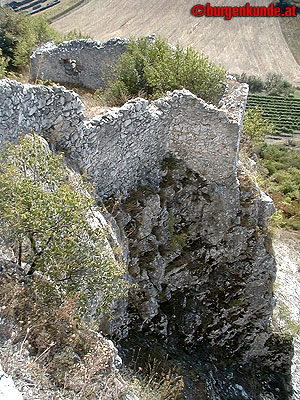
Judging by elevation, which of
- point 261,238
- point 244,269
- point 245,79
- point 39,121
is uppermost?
point 39,121

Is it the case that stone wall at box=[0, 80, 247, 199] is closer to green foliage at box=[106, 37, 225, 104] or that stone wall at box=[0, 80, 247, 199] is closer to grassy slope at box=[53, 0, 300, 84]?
green foliage at box=[106, 37, 225, 104]

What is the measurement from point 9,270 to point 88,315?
1598mm

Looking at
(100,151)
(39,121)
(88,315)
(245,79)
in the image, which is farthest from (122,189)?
(245,79)

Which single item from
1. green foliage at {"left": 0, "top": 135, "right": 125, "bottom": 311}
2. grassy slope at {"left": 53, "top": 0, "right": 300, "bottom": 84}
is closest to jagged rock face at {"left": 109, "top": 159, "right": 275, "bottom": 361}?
green foliage at {"left": 0, "top": 135, "right": 125, "bottom": 311}

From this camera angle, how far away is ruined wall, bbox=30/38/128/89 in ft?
48.8

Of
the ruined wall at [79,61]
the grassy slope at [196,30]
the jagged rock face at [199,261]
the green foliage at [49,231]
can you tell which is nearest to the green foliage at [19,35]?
the ruined wall at [79,61]

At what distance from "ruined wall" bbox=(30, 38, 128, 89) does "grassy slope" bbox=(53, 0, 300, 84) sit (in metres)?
34.9

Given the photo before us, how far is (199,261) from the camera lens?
38.2 feet

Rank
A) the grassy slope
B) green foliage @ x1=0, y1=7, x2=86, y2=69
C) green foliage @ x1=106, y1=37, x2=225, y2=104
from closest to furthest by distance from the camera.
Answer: green foliage @ x1=106, y1=37, x2=225, y2=104, green foliage @ x1=0, y1=7, x2=86, y2=69, the grassy slope

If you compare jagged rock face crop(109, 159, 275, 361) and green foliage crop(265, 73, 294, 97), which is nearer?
jagged rock face crop(109, 159, 275, 361)

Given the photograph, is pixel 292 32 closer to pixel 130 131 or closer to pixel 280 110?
pixel 280 110

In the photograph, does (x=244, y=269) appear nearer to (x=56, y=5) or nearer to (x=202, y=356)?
(x=202, y=356)

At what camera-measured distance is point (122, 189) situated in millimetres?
9922

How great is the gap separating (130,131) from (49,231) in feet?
15.2
